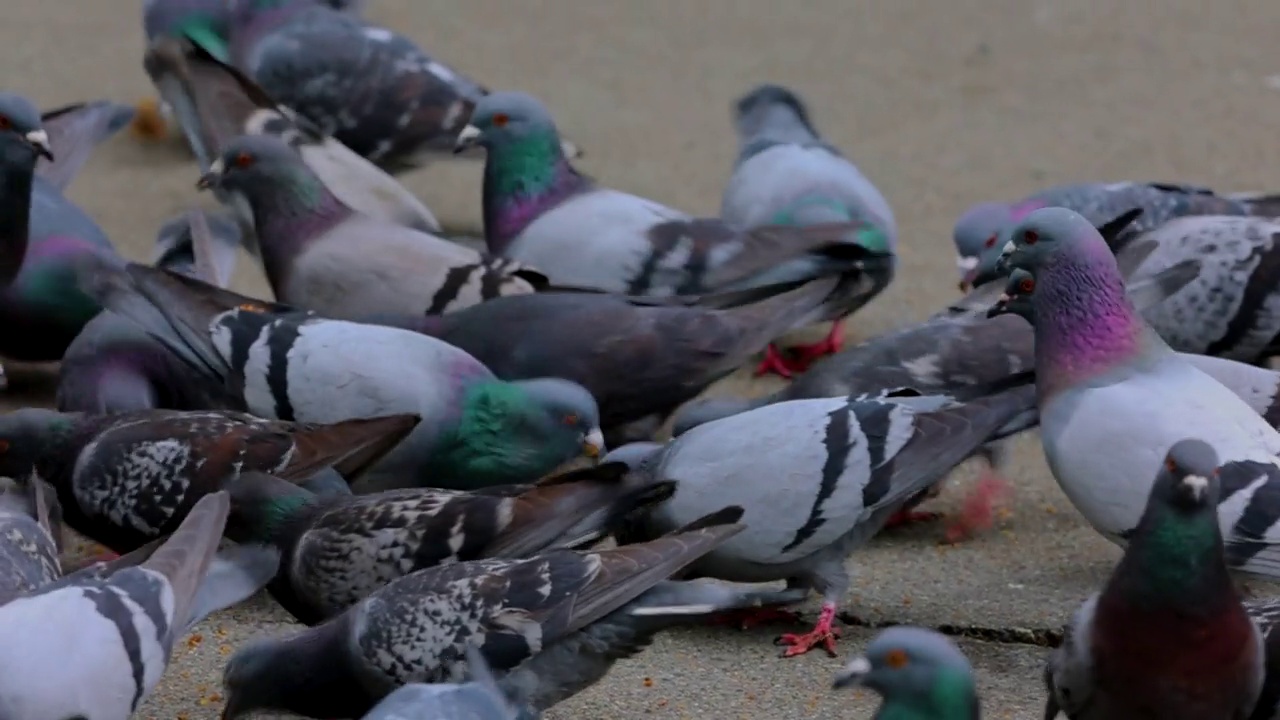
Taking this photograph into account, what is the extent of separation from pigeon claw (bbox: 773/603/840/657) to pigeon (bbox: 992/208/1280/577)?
0.56 meters

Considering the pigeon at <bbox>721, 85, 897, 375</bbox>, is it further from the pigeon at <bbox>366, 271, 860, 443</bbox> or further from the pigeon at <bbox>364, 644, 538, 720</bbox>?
the pigeon at <bbox>364, 644, 538, 720</bbox>

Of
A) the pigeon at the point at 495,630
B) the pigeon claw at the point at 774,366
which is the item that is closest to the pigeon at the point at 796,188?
the pigeon claw at the point at 774,366

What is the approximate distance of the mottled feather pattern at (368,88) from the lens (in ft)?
22.5

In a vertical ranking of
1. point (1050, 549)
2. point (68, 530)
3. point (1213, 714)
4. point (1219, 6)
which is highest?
point (1219, 6)

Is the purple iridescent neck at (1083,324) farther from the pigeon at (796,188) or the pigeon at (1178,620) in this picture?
the pigeon at (796,188)

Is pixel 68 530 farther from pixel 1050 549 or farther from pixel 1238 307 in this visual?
pixel 1238 307

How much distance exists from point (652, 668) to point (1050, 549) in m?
1.21

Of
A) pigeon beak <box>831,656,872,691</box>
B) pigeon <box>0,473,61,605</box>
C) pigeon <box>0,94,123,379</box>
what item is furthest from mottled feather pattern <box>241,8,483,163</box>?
pigeon beak <box>831,656,872,691</box>

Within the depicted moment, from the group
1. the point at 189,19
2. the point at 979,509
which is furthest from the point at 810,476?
the point at 189,19

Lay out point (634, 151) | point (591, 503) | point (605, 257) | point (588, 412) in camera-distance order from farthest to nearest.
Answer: point (634, 151) → point (605, 257) → point (588, 412) → point (591, 503)

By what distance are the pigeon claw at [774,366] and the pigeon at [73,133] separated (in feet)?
7.69

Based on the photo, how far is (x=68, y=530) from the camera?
4.71 metres

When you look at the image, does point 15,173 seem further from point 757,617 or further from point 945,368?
point 945,368

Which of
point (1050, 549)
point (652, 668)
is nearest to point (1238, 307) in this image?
point (1050, 549)
